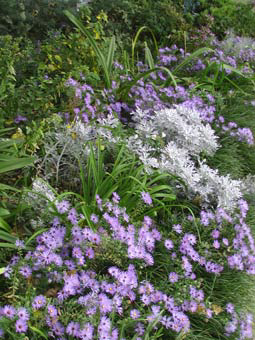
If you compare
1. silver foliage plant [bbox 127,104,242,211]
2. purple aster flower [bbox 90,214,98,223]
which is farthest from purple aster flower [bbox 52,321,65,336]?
silver foliage plant [bbox 127,104,242,211]

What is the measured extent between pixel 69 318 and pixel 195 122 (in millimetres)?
1900

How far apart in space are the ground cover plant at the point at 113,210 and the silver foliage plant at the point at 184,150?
1 centimetres

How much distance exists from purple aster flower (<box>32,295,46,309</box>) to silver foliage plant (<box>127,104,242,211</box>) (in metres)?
1.19

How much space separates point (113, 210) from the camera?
7.50ft

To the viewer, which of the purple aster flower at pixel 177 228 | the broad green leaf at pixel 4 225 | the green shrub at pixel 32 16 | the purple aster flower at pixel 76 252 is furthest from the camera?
the green shrub at pixel 32 16

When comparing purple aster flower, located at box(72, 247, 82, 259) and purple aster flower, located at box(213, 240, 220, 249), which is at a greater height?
purple aster flower, located at box(72, 247, 82, 259)

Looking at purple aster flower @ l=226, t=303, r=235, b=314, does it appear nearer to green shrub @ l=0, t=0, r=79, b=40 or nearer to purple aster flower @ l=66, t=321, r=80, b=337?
purple aster flower @ l=66, t=321, r=80, b=337

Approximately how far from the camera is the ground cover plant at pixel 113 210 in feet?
6.50

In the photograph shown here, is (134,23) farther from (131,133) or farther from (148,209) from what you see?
(148,209)

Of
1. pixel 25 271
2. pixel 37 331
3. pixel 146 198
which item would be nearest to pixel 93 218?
pixel 146 198

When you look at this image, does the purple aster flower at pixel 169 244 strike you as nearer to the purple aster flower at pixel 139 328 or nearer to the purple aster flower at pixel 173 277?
the purple aster flower at pixel 173 277

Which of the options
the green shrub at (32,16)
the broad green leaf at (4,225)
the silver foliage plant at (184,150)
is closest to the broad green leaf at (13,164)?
the broad green leaf at (4,225)

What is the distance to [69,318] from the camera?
1906 mm

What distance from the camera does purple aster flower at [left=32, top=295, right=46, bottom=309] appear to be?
179 centimetres
